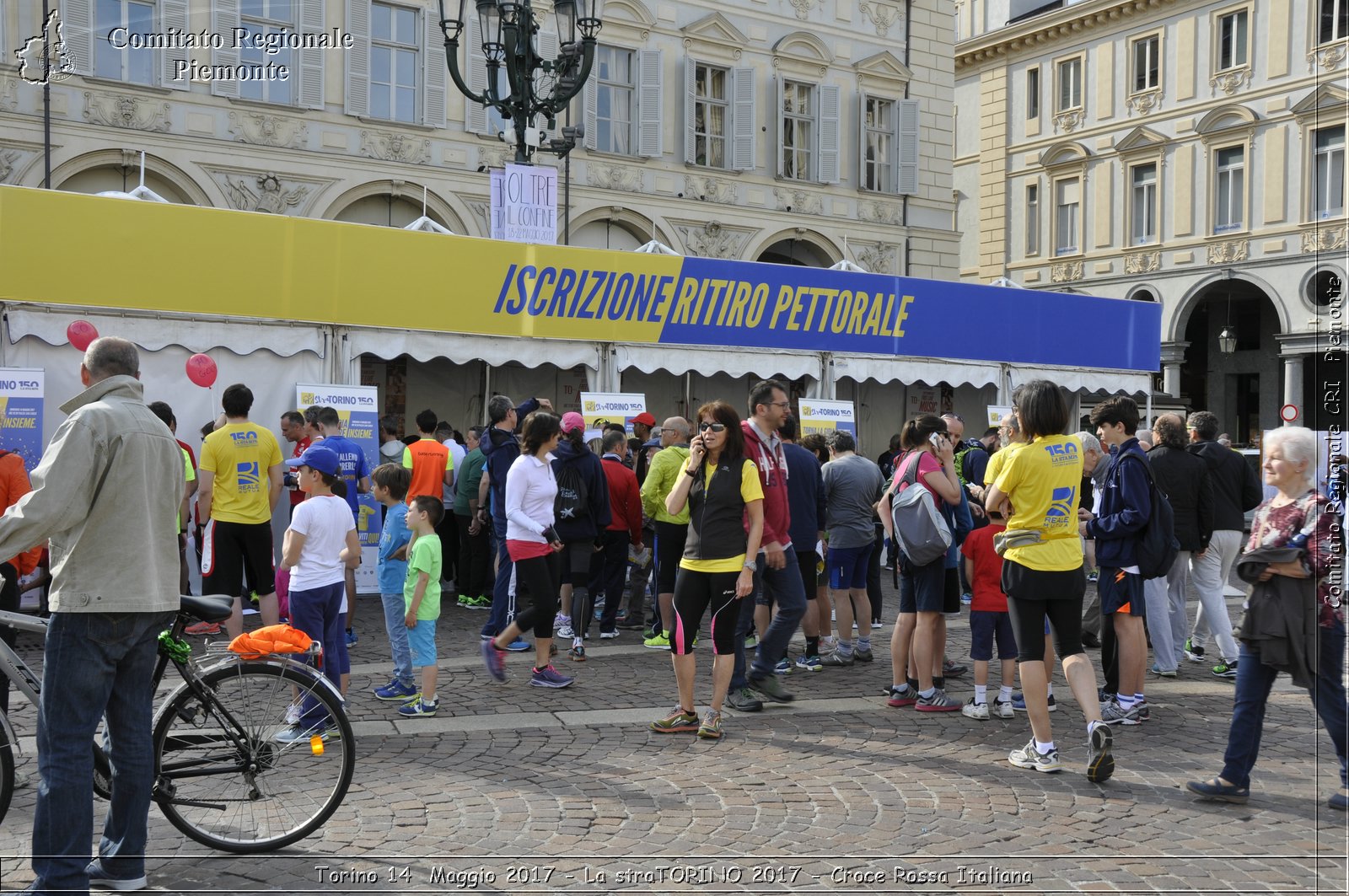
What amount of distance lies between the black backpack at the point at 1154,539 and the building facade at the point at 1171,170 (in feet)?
81.8

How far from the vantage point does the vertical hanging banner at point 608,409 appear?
1259 cm

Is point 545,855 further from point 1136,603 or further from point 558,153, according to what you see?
point 558,153

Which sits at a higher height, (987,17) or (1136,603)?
(987,17)

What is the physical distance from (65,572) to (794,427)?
18.9 feet

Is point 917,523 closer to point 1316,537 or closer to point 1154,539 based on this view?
point 1154,539

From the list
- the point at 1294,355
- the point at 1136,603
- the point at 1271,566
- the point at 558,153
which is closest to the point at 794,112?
the point at 558,153

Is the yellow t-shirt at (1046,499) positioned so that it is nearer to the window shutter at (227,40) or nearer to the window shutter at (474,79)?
the window shutter at (227,40)

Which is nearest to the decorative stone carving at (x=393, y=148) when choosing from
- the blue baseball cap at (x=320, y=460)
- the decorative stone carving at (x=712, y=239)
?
the decorative stone carving at (x=712, y=239)

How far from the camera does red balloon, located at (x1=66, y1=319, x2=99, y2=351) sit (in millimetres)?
10094

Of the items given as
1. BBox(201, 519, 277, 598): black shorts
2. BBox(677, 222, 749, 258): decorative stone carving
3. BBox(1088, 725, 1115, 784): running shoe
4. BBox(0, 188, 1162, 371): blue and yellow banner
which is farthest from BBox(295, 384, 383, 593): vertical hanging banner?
BBox(677, 222, 749, 258): decorative stone carving

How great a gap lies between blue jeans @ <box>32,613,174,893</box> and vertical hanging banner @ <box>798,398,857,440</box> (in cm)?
1042

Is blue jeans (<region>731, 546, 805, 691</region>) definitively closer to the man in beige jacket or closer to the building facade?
the man in beige jacket

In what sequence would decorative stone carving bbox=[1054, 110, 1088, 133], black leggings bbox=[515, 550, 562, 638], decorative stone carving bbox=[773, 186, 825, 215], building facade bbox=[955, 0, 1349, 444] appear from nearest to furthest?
1. black leggings bbox=[515, 550, 562, 638]
2. decorative stone carving bbox=[773, 186, 825, 215]
3. building facade bbox=[955, 0, 1349, 444]
4. decorative stone carving bbox=[1054, 110, 1088, 133]

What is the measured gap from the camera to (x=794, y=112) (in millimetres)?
25562
